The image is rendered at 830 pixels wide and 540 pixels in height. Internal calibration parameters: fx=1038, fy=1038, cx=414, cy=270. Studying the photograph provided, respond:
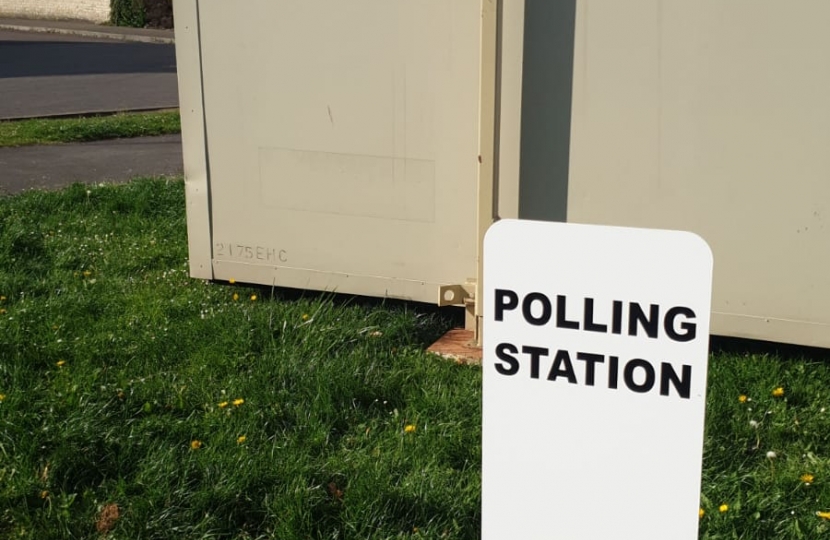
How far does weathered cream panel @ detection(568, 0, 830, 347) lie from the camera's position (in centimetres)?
406

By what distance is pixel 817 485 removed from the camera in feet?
11.1

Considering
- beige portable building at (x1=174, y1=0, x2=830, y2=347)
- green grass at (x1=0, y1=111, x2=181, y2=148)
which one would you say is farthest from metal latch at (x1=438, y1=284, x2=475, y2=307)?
green grass at (x1=0, y1=111, x2=181, y2=148)

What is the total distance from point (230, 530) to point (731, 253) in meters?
2.37

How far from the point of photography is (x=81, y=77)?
17.3m

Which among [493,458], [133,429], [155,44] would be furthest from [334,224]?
[155,44]

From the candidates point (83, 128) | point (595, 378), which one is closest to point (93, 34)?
point (83, 128)

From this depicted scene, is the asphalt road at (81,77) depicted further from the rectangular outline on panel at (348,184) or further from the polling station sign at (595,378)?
the polling station sign at (595,378)

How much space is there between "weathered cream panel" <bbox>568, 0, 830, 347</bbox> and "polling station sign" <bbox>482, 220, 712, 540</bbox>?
8.39 feet

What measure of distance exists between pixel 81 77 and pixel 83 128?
6.76m

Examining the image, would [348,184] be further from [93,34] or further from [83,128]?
[93,34]

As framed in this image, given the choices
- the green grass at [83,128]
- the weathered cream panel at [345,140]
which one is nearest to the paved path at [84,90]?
the green grass at [83,128]

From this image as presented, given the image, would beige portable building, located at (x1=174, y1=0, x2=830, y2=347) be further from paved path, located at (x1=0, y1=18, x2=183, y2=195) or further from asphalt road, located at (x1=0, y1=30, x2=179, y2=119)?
asphalt road, located at (x1=0, y1=30, x2=179, y2=119)

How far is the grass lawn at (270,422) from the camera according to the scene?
3.17m

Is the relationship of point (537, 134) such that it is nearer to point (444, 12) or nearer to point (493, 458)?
point (444, 12)
